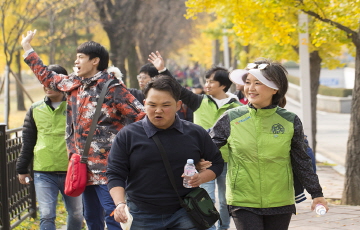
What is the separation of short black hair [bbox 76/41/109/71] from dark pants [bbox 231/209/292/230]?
1.79 meters

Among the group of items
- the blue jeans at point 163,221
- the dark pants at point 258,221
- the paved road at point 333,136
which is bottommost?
the paved road at point 333,136

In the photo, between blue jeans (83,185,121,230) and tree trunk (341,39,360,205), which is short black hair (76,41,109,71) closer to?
blue jeans (83,185,121,230)

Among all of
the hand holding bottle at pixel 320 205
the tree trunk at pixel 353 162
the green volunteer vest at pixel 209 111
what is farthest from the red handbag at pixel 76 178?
the tree trunk at pixel 353 162

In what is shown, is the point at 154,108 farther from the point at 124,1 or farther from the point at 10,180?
the point at 124,1

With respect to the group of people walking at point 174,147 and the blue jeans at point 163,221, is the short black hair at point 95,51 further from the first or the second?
the blue jeans at point 163,221

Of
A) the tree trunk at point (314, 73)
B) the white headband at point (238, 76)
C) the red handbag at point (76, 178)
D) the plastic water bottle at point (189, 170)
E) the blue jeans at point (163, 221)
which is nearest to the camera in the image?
the plastic water bottle at point (189, 170)

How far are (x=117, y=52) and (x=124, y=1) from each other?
65.8 inches

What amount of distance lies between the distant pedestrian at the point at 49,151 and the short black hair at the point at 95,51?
2.60ft

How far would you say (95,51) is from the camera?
16.2 feet

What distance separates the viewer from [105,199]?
4730 mm

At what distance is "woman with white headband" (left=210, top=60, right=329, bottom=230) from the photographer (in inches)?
155

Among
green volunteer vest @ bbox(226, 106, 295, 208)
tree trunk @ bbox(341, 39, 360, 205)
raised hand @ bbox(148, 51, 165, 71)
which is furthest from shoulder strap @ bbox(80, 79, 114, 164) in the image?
tree trunk @ bbox(341, 39, 360, 205)

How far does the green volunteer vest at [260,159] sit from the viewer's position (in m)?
3.93

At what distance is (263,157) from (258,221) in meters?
0.43
